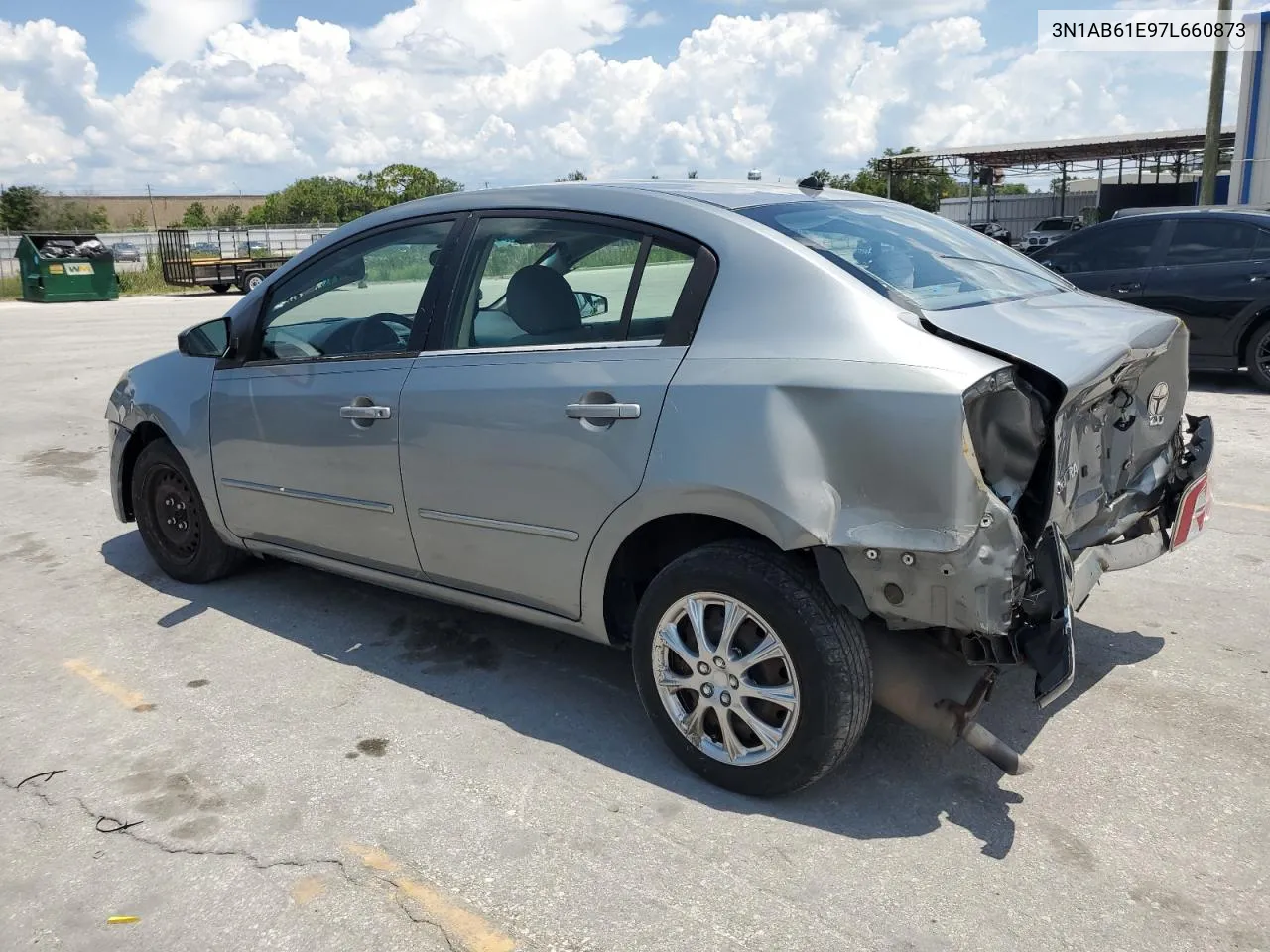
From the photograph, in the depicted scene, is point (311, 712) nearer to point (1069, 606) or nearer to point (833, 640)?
point (833, 640)

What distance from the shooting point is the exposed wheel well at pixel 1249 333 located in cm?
901

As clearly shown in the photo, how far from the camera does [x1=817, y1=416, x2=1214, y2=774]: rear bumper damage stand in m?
2.68

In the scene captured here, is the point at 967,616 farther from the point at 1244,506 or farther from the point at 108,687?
the point at 1244,506

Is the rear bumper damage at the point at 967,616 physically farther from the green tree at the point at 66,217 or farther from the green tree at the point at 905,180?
the green tree at the point at 66,217

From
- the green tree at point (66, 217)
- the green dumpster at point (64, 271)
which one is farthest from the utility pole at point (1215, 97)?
the green tree at point (66, 217)

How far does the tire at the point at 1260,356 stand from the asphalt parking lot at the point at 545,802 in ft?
Answer: 16.7

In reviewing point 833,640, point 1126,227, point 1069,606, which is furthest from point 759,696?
point 1126,227

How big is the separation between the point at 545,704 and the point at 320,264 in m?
2.01

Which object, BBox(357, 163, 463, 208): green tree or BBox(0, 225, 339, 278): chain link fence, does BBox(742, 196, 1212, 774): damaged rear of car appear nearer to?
BBox(0, 225, 339, 278): chain link fence

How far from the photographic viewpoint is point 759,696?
3037mm

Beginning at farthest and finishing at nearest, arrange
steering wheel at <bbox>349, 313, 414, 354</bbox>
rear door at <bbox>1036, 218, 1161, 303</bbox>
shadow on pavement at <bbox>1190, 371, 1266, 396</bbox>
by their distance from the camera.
→ rear door at <bbox>1036, 218, 1161, 303</bbox> → shadow on pavement at <bbox>1190, 371, 1266, 396</bbox> → steering wheel at <bbox>349, 313, 414, 354</bbox>

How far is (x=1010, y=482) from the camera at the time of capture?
282 cm

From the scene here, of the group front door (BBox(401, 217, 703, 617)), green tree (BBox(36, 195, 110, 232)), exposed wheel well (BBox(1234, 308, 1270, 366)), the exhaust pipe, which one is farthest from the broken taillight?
green tree (BBox(36, 195, 110, 232))

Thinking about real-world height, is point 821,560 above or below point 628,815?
above
